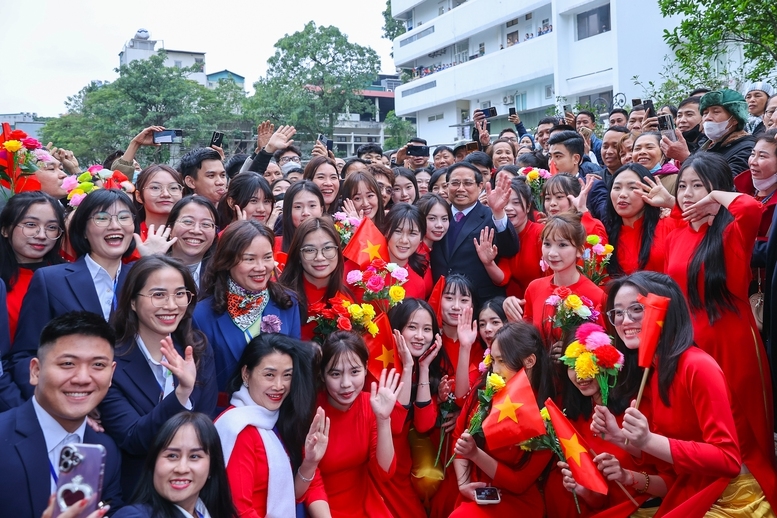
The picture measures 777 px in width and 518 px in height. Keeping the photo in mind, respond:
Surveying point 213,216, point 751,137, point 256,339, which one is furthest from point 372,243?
point 751,137

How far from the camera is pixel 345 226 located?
5.14 meters

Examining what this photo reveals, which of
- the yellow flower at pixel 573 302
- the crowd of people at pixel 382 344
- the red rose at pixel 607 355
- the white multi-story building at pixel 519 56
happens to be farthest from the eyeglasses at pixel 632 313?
the white multi-story building at pixel 519 56

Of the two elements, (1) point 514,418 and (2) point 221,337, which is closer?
(1) point 514,418

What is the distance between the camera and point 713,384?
10.4 ft

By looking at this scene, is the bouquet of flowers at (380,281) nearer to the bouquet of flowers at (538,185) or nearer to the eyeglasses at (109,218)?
the eyeglasses at (109,218)

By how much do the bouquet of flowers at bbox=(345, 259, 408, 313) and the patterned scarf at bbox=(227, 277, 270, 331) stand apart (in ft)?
2.51

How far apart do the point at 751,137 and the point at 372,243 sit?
3.04 m

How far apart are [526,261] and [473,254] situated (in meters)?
0.44

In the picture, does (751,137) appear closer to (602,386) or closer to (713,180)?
(713,180)

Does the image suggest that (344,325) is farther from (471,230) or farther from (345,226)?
(471,230)

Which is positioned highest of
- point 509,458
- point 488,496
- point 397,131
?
point 397,131

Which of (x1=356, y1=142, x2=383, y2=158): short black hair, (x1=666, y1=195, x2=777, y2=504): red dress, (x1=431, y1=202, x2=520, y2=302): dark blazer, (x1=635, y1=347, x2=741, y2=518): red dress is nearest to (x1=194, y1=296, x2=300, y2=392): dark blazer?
(x1=431, y1=202, x2=520, y2=302): dark blazer

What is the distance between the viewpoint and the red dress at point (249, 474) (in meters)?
3.36

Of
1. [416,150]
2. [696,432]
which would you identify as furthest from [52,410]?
[416,150]
